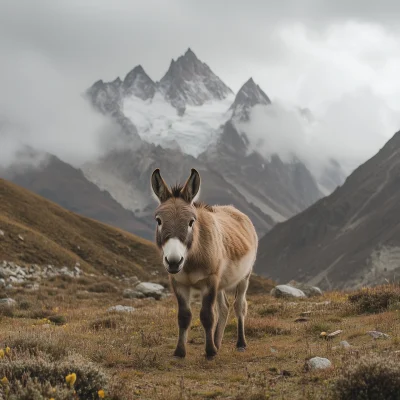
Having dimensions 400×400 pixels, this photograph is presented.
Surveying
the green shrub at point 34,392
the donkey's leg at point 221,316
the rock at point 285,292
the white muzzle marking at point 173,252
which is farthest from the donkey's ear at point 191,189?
the rock at point 285,292

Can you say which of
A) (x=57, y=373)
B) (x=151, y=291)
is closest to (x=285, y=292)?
(x=151, y=291)

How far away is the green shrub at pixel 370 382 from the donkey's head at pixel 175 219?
3.30 metres

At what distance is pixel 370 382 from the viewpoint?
6.63 meters

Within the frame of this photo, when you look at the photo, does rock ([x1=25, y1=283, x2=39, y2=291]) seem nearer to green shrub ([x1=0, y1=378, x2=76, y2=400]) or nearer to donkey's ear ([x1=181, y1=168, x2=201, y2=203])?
donkey's ear ([x1=181, y1=168, x2=201, y2=203])

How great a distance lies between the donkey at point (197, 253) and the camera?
9266mm

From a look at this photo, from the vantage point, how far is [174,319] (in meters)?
16.6

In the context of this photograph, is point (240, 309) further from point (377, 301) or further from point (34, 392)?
point (34, 392)

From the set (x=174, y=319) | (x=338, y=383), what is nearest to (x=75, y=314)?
(x=174, y=319)

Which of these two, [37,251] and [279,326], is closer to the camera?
[279,326]

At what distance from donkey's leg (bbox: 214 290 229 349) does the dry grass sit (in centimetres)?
32

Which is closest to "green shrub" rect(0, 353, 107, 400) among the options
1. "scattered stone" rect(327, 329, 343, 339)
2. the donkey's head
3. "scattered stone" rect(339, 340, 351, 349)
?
the donkey's head

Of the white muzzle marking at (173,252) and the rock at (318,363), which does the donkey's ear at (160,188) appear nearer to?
the white muzzle marking at (173,252)

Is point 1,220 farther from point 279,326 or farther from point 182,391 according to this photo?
point 182,391

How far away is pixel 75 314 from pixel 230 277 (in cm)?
1054
